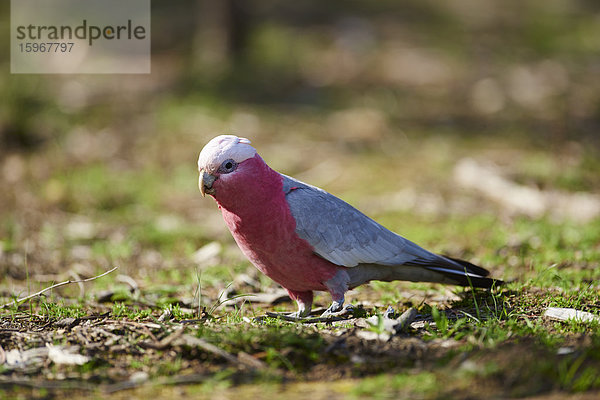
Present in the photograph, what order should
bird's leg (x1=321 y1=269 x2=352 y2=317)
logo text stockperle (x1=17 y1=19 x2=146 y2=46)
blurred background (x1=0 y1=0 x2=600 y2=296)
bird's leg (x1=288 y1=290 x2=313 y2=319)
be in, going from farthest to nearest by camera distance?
logo text stockperle (x1=17 y1=19 x2=146 y2=46)
blurred background (x1=0 y1=0 x2=600 y2=296)
bird's leg (x1=288 y1=290 x2=313 y2=319)
bird's leg (x1=321 y1=269 x2=352 y2=317)

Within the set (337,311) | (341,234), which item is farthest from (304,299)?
(341,234)

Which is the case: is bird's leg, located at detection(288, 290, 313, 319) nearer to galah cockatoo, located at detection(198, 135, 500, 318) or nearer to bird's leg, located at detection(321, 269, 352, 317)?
galah cockatoo, located at detection(198, 135, 500, 318)

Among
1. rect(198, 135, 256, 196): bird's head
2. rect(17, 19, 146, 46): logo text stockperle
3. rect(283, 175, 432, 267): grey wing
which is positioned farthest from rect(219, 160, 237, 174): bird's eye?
rect(17, 19, 146, 46): logo text stockperle

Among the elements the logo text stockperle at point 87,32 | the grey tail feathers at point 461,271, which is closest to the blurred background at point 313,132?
the logo text stockperle at point 87,32

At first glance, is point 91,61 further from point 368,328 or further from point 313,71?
point 368,328

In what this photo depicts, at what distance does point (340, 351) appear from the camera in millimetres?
3047

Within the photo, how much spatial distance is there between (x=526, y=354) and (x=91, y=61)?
1122 centimetres

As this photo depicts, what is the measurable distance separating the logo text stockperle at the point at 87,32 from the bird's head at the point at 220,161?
9.58 metres

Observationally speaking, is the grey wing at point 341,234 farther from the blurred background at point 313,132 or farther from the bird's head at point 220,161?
the blurred background at point 313,132

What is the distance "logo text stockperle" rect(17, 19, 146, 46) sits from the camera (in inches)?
482

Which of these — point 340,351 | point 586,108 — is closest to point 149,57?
point 586,108

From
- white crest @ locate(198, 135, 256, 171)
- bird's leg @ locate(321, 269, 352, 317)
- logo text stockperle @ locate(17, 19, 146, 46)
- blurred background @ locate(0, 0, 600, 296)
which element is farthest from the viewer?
logo text stockperle @ locate(17, 19, 146, 46)

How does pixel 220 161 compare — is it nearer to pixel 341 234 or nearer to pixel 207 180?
pixel 207 180

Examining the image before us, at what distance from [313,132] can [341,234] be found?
581cm
